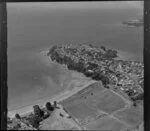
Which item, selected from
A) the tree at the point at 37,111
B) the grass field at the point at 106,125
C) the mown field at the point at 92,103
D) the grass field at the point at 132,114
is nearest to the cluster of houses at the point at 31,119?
the tree at the point at 37,111

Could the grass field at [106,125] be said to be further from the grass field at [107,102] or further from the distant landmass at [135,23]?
the distant landmass at [135,23]

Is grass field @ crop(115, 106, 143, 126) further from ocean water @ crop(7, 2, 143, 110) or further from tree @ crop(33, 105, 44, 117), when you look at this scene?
tree @ crop(33, 105, 44, 117)

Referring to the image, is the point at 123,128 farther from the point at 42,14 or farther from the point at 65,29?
the point at 42,14

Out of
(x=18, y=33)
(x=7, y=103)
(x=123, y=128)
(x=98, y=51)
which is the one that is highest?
(x=18, y=33)

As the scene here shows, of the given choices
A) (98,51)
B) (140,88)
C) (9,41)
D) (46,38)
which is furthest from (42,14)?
(140,88)

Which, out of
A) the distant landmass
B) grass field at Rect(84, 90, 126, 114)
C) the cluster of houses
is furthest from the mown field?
the distant landmass
